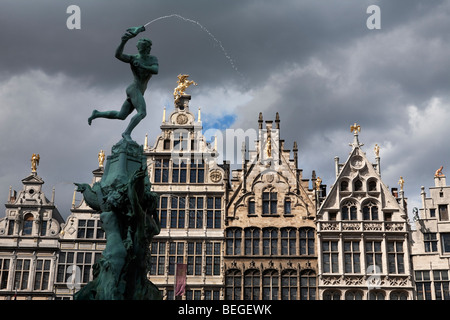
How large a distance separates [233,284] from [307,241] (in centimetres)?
517

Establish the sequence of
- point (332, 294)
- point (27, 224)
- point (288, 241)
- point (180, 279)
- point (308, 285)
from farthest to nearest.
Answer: point (27, 224)
point (288, 241)
point (308, 285)
point (332, 294)
point (180, 279)

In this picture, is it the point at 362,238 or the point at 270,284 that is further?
the point at 362,238

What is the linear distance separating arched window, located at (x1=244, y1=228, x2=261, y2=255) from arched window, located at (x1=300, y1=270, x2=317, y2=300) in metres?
3.14

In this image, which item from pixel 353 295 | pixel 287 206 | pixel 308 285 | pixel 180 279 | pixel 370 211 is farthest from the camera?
pixel 287 206

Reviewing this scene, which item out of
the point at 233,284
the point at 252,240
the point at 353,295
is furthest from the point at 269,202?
the point at 353,295

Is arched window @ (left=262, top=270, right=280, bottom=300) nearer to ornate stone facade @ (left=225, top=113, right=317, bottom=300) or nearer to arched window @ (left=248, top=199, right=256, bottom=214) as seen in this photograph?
ornate stone facade @ (left=225, top=113, right=317, bottom=300)

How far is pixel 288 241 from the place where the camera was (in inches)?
1378

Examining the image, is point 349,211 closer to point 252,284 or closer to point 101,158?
point 252,284

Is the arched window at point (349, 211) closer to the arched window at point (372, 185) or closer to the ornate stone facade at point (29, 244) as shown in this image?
the arched window at point (372, 185)

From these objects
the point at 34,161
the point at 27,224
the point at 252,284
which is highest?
the point at 34,161

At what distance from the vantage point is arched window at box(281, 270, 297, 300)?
34.1 meters
